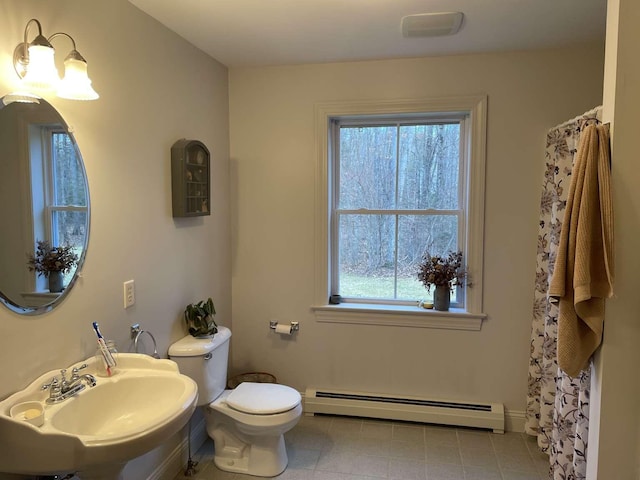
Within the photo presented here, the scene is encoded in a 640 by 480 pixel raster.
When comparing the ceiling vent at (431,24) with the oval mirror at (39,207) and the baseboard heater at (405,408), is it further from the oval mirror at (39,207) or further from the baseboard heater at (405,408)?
the baseboard heater at (405,408)

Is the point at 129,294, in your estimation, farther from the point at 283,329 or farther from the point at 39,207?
the point at 283,329

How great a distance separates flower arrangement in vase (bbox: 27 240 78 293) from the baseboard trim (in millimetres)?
1159

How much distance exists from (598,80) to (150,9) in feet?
8.01

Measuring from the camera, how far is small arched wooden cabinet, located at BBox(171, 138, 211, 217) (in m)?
2.31

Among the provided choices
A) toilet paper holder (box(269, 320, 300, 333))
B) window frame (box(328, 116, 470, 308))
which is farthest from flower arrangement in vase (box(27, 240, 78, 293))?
window frame (box(328, 116, 470, 308))

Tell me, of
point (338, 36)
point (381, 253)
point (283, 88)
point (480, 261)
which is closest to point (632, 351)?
point (480, 261)

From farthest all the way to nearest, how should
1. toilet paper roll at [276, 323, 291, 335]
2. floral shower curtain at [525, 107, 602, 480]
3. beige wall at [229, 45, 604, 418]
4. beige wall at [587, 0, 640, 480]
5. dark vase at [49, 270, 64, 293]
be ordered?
toilet paper roll at [276, 323, 291, 335] < beige wall at [229, 45, 604, 418] < floral shower curtain at [525, 107, 602, 480] < dark vase at [49, 270, 64, 293] < beige wall at [587, 0, 640, 480]

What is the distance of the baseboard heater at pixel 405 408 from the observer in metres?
2.80

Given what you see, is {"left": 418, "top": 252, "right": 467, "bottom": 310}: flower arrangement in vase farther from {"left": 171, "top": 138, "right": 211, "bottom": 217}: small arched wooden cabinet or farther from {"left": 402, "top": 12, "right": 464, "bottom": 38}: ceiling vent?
{"left": 171, "top": 138, "right": 211, "bottom": 217}: small arched wooden cabinet

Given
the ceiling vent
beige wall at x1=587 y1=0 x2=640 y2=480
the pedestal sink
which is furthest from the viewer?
the ceiling vent

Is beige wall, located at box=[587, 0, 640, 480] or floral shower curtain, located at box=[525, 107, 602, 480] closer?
beige wall, located at box=[587, 0, 640, 480]

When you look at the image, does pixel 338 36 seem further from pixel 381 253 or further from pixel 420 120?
pixel 381 253

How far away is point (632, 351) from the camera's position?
60.9 inches

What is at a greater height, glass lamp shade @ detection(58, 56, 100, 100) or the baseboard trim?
glass lamp shade @ detection(58, 56, 100, 100)
